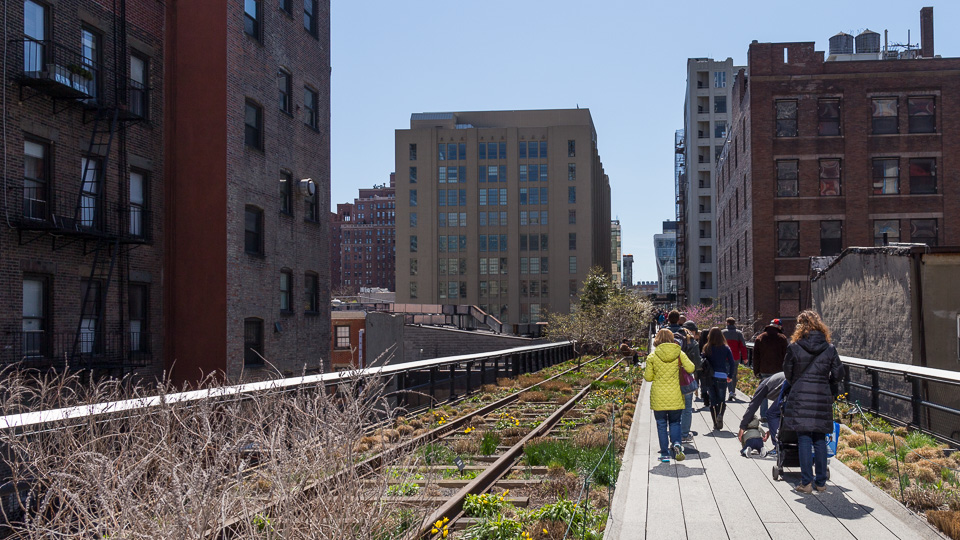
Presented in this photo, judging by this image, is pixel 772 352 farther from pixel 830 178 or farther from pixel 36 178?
pixel 830 178

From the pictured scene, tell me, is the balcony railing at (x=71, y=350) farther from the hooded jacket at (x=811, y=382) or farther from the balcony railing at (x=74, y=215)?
the hooded jacket at (x=811, y=382)

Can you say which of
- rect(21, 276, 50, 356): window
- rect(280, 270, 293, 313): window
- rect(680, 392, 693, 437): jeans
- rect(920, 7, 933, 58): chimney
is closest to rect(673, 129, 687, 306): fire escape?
rect(920, 7, 933, 58): chimney

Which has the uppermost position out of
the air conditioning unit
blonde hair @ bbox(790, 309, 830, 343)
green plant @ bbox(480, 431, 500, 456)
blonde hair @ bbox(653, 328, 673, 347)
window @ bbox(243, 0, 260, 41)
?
window @ bbox(243, 0, 260, 41)

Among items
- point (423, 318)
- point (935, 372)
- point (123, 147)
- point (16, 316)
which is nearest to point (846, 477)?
point (935, 372)

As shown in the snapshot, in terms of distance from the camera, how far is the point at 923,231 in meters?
→ 46.5

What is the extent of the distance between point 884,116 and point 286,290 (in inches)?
1444

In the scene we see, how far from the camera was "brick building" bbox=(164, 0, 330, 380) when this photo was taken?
24.6 m

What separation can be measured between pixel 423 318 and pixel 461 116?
67.6 meters

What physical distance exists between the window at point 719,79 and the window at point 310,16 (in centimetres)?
8169

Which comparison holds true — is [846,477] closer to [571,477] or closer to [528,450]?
[571,477]

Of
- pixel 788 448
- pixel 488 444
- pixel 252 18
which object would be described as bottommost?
pixel 488 444

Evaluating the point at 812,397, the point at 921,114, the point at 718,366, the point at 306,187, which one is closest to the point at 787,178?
the point at 921,114

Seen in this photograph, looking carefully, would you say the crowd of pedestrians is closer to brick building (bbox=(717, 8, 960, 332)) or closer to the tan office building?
brick building (bbox=(717, 8, 960, 332))

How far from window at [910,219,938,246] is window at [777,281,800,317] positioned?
22.9 ft
